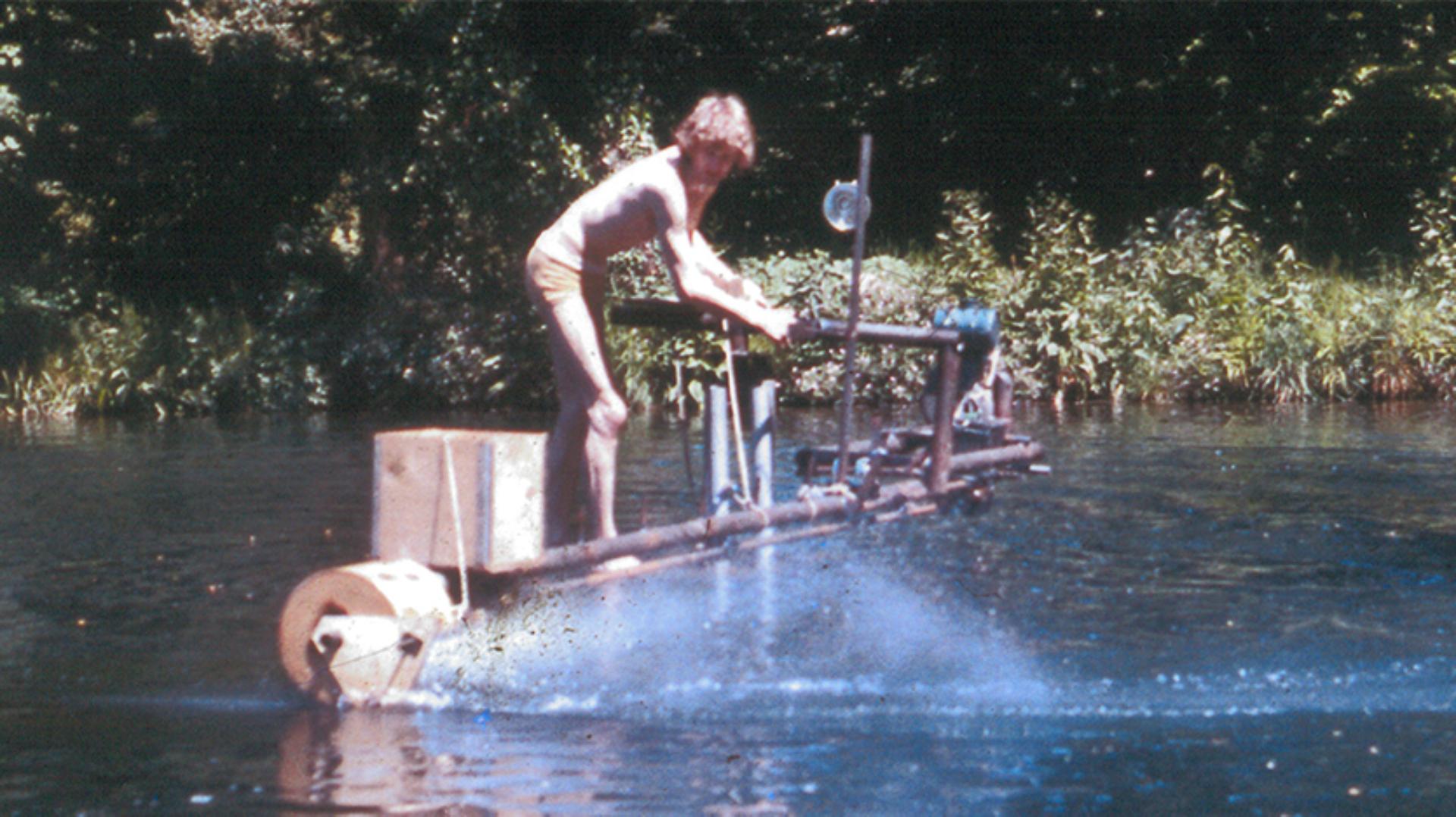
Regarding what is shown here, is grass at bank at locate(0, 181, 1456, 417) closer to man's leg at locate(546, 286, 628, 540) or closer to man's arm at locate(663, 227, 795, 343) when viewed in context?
man's leg at locate(546, 286, 628, 540)

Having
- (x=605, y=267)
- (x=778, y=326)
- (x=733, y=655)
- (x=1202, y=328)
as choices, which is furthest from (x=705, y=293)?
(x=1202, y=328)

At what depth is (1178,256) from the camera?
21422mm

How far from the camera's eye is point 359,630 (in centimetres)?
643

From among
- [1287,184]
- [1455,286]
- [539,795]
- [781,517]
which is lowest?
[539,795]

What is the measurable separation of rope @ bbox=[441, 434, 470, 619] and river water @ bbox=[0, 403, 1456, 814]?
126mm

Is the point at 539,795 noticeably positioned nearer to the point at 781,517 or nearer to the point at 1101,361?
the point at 781,517

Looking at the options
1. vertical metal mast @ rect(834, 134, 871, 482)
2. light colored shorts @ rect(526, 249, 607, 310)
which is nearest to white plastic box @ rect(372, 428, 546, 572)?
light colored shorts @ rect(526, 249, 607, 310)

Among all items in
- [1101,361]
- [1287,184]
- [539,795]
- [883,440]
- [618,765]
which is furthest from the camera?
[1287,184]

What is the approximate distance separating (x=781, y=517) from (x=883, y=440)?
6.55ft

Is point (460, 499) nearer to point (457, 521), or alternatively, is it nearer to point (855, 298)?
point (457, 521)

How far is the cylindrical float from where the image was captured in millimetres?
6430

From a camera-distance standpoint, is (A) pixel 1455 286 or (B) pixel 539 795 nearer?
(B) pixel 539 795

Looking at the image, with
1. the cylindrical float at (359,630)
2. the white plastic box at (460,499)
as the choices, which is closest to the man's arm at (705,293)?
the white plastic box at (460,499)

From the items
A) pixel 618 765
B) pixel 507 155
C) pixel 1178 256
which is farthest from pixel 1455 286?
pixel 618 765
